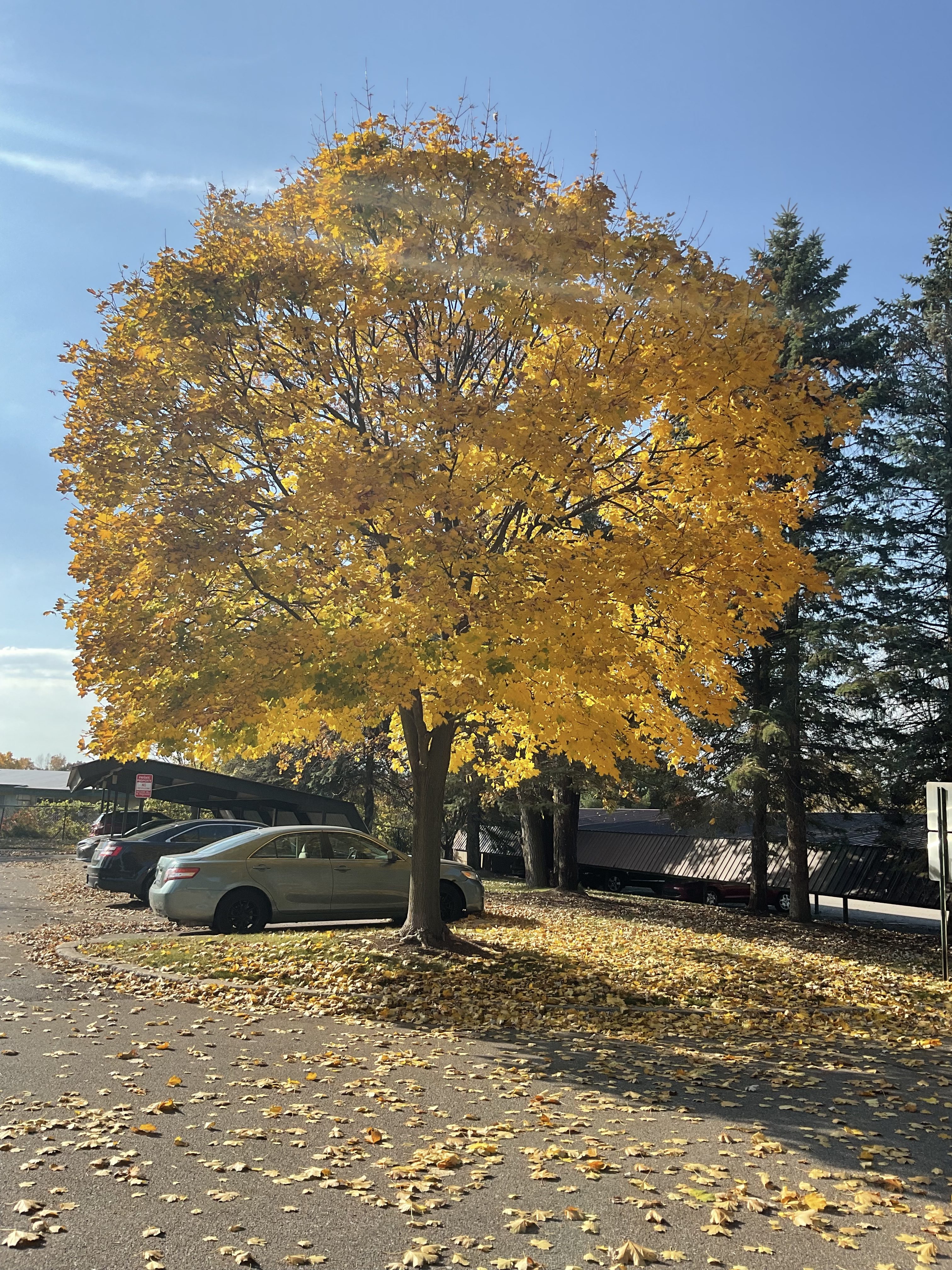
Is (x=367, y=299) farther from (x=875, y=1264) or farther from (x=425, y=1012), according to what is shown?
(x=875, y=1264)

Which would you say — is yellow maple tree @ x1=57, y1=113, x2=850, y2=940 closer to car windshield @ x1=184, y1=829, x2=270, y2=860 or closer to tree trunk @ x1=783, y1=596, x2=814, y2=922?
car windshield @ x1=184, y1=829, x2=270, y2=860

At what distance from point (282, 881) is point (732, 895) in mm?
18852

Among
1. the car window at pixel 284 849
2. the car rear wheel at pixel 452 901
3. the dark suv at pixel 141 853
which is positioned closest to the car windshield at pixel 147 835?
the dark suv at pixel 141 853

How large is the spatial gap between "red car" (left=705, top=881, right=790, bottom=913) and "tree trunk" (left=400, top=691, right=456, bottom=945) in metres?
17.7

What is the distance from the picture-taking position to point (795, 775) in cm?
2003

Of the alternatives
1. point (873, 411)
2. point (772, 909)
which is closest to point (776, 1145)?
point (873, 411)

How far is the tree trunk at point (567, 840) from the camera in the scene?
26.1 meters

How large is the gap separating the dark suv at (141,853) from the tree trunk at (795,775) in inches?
435

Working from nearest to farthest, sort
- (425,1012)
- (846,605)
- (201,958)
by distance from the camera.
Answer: (425,1012) → (201,958) → (846,605)

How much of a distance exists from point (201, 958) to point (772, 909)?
2028 cm

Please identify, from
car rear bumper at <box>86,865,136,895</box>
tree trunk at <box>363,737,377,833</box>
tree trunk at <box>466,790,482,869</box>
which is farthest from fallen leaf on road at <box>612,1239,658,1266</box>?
tree trunk at <box>363,737,377,833</box>

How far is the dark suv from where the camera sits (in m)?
18.0

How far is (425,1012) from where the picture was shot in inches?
351

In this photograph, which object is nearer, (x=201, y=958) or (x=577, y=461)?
(x=577, y=461)
